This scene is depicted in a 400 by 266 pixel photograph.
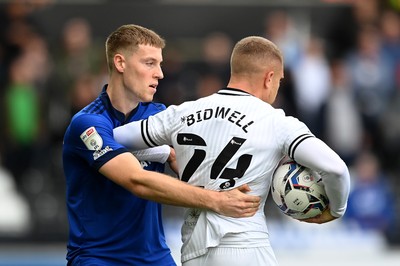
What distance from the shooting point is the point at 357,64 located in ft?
48.5

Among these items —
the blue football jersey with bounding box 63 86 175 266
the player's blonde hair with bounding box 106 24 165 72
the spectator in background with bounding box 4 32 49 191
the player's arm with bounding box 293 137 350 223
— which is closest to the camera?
the player's arm with bounding box 293 137 350 223

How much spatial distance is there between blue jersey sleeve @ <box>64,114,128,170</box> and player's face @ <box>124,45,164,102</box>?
29 cm

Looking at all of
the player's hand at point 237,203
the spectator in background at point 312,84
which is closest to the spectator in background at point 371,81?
the spectator in background at point 312,84

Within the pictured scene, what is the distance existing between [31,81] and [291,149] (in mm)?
8491

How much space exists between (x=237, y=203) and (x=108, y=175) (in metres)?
0.85

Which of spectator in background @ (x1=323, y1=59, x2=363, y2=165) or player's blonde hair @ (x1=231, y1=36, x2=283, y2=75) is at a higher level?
spectator in background @ (x1=323, y1=59, x2=363, y2=165)

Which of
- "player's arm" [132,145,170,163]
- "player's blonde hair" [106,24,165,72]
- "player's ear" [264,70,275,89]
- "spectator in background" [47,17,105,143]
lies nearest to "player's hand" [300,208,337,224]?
"player's ear" [264,70,275,89]

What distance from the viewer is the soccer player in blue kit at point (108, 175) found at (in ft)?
21.5

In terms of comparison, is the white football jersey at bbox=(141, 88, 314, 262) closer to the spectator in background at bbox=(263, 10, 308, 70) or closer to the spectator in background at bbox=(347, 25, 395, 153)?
the spectator in background at bbox=(263, 10, 308, 70)

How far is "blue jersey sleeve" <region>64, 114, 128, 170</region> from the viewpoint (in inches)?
251

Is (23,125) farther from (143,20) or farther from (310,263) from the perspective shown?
(310,263)

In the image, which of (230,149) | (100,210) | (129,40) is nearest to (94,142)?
(100,210)

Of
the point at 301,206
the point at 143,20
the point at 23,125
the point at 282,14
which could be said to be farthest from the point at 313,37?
the point at 301,206

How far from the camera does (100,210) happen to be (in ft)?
21.7
